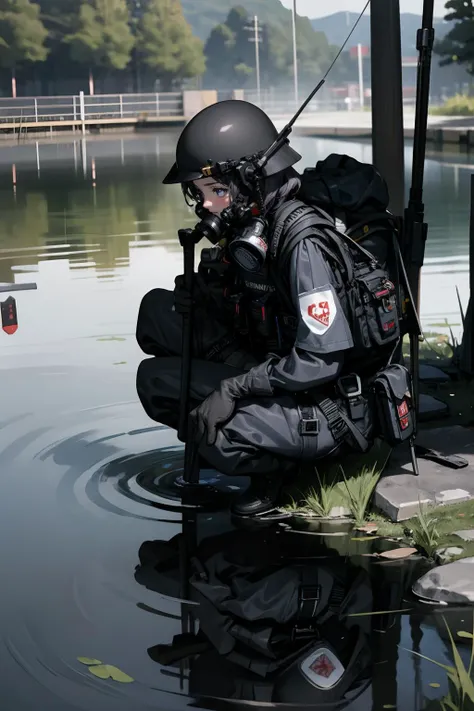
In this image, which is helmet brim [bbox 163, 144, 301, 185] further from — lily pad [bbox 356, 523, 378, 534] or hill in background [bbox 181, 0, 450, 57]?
hill in background [bbox 181, 0, 450, 57]

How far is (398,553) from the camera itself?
14.9 ft

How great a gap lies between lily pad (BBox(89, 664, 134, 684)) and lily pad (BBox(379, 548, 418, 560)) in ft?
4.07

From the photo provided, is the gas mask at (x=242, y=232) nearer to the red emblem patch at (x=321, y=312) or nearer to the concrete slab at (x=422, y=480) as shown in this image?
the red emblem patch at (x=321, y=312)

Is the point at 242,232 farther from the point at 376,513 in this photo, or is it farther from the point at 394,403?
the point at 376,513

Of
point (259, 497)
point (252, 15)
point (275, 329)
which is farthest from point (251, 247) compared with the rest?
point (252, 15)

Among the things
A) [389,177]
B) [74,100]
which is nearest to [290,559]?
[389,177]

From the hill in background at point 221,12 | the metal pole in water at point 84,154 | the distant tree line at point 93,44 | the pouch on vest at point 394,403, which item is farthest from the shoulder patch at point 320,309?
the hill in background at point 221,12

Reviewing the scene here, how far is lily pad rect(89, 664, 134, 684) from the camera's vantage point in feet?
11.9

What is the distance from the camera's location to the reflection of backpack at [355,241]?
466 cm

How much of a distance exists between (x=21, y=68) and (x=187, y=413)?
65.6 meters

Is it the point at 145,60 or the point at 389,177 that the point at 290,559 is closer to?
the point at 389,177

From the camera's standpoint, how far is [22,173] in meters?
37.5

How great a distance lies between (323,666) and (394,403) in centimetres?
131

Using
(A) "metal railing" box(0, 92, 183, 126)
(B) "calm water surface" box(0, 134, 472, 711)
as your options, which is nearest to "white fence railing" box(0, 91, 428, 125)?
(A) "metal railing" box(0, 92, 183, 126)
